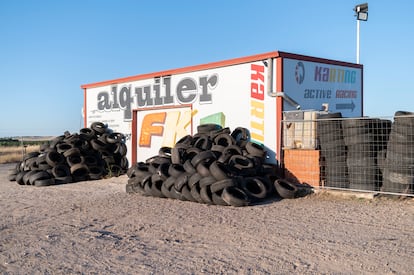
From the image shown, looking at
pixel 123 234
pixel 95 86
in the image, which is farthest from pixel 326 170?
pixel 95 86

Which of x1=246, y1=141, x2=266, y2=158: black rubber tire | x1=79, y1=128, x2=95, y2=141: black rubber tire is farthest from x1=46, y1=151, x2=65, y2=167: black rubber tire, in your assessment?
x1=246, y1=141, x2=266, y2=158: black rubber tire

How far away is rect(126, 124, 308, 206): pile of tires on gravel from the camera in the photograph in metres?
11.1

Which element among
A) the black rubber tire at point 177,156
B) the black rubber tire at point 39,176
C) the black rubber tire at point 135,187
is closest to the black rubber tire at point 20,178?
the black rubber tire at point 39,176

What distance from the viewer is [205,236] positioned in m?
7.99

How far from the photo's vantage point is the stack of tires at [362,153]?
11359mm

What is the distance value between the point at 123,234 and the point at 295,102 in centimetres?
715

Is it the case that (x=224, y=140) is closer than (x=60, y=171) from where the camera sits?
Yes

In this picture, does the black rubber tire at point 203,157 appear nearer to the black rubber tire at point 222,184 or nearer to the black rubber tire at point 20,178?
the black rubber tire at point 222,184

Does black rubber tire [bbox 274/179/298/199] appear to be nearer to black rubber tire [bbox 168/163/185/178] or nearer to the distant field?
black rubber tire [bbox 168/163/185/178]

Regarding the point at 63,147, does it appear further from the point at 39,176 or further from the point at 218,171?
the point at 218,171

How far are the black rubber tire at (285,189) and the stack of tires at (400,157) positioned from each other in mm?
2143

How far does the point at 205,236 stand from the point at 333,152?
5335 mm

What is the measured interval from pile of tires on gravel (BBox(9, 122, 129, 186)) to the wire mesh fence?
7.88 metres

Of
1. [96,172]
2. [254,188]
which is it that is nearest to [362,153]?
[254,188]
